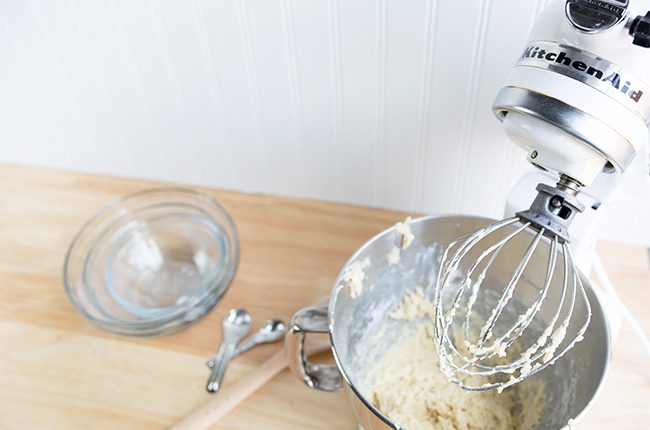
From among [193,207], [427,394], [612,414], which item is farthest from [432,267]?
[193,207]

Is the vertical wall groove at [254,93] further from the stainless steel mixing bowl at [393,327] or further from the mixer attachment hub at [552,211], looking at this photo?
the mixer attachment hub at [552,211]

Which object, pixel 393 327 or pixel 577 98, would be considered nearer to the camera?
pixel 577 98

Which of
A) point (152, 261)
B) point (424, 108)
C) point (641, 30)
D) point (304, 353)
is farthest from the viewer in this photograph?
point (152, 261)

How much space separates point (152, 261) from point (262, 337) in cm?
22

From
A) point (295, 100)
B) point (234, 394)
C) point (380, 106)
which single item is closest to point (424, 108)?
point (380, 106)

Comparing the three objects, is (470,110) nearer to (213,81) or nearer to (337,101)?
(337,101)

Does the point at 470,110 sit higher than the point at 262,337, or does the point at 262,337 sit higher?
the point at 470,110

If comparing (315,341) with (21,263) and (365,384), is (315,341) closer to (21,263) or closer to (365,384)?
(365,384)

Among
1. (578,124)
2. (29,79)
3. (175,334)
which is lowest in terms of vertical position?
(175,334)

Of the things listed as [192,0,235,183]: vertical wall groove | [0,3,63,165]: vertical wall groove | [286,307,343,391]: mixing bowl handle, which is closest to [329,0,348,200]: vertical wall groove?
[192,0,235,183]: vertical wall groove

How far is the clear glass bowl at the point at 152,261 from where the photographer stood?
694mm

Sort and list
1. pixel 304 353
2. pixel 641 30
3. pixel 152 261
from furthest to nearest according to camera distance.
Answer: pixel 152 261 → pixel 304 353 → pixel 641 30

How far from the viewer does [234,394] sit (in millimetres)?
600

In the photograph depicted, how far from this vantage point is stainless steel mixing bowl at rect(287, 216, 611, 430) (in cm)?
48
